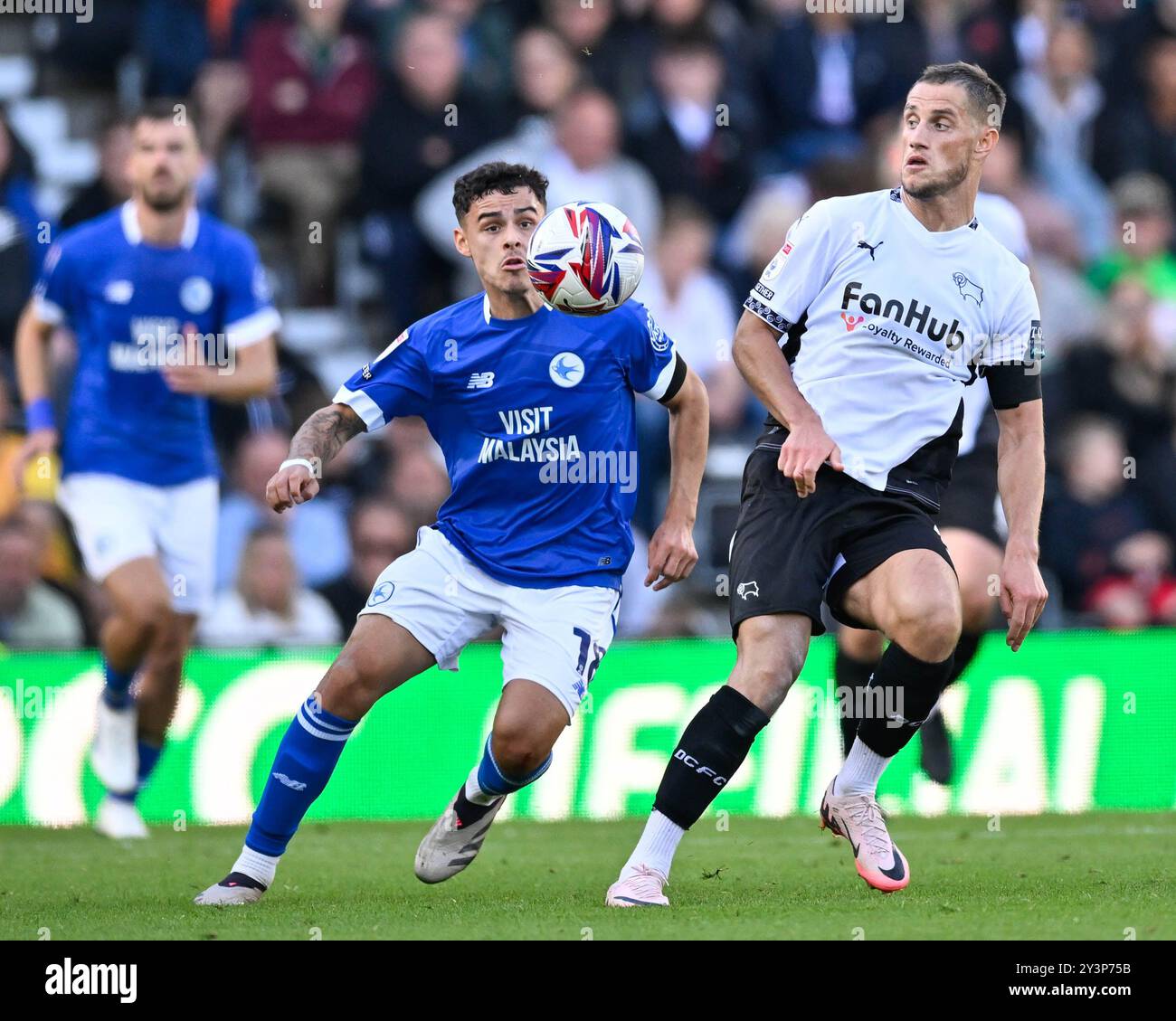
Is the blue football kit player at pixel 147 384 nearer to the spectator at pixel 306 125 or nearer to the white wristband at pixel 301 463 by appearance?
the spectator at pixel 306 125

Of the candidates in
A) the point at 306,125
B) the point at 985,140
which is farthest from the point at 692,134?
the point at 985,140

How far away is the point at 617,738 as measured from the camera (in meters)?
9.80

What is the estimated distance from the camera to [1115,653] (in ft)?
32.7

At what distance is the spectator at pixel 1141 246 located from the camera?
1325 cm

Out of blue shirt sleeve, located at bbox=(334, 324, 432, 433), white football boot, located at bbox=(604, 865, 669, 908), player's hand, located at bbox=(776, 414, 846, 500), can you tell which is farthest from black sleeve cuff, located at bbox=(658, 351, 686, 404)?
white football boot, located at bbox=(604, 865, 669, 908)

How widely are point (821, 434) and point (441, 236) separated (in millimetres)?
6589

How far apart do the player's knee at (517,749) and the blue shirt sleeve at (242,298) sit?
148 inches

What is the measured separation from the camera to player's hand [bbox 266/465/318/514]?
5957 mm

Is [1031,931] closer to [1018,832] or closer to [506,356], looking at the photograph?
[506,356]

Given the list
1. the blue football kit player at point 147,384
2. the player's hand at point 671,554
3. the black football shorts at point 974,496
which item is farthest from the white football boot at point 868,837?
the blue football kit player at point 147,384

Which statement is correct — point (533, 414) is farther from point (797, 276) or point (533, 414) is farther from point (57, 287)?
point (57, 287)

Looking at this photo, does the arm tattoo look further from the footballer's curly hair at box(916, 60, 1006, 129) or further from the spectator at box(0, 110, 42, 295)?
the spectator at box(0, 110, 42, 295)

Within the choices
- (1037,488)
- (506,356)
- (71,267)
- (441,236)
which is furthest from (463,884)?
(441,236)

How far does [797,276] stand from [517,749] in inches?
71.0
